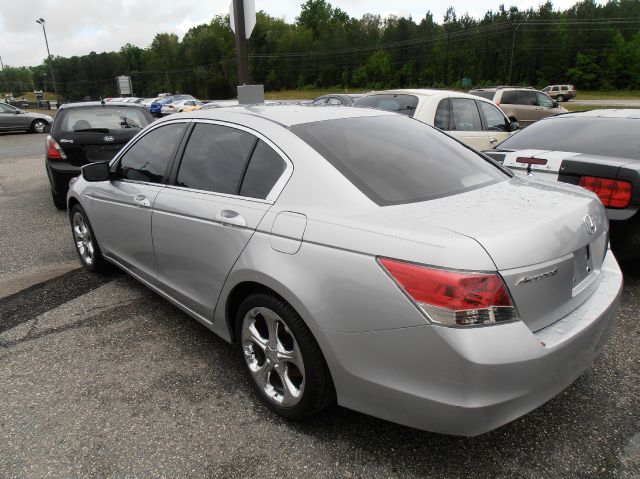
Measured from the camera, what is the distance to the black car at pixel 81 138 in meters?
6.95

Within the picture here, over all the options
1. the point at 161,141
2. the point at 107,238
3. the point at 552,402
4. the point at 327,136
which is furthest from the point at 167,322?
the point at 552,402

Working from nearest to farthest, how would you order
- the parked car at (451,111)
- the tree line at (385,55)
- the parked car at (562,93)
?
the parked car at (451,111)
the parked car at (562,93)
the tree line at (385,55)

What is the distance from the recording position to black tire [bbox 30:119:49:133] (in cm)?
2173

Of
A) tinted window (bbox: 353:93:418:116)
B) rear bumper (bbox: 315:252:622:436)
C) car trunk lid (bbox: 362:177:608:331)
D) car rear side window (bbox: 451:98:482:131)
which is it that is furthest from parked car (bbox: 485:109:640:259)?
tinted window (bbox: 353:93:418:116)

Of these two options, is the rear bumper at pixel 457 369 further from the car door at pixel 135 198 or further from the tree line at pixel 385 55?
the tree line at pixel 385 55

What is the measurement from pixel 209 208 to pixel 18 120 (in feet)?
74.4

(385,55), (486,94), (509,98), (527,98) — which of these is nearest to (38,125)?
(486,94)

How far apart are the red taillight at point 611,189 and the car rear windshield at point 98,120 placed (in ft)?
20.1

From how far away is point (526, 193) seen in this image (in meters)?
2.49

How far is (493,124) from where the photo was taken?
8320 mm

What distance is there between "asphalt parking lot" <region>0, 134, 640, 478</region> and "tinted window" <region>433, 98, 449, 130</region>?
4.31 meters

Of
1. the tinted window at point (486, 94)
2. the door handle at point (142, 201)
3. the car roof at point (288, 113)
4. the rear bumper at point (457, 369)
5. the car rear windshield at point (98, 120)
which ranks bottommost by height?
the rear bumper at point (457, 369)

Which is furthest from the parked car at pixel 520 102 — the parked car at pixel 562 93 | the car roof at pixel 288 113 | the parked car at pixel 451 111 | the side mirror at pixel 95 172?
the parked car at pixel 562 93

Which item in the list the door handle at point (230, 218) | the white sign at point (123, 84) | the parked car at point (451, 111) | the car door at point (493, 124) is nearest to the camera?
the door handle at point (230, 218)
